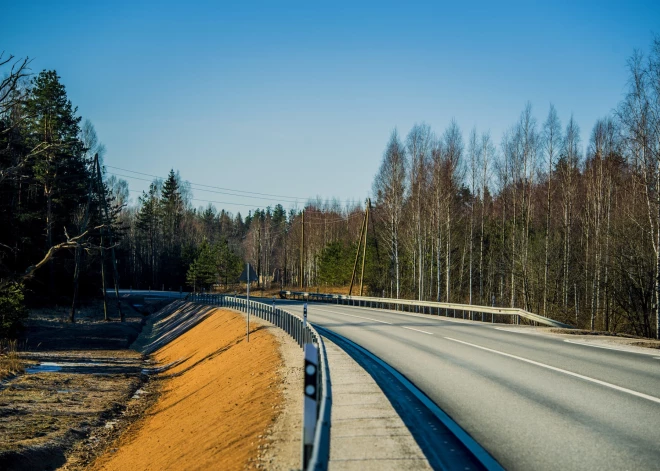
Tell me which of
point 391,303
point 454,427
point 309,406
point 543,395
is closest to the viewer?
point 309,406

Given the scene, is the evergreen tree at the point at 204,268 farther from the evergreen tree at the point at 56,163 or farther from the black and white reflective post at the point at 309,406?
the black and white reflective post at the point at 309,406

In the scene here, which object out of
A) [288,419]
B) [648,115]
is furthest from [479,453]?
[648,115]

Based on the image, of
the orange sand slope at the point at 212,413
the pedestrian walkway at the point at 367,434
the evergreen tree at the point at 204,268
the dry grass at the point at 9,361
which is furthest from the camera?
the evergreen tree at the point at 204,268

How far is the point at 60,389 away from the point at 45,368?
4246 millimetres

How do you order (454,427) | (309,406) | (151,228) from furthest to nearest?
1. (151,228)
2. (454,427)
3. (309,406)

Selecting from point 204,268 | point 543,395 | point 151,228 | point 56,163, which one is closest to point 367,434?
point 543,395

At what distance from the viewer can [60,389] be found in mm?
19297

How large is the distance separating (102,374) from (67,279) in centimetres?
3055

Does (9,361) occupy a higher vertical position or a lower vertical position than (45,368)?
higher

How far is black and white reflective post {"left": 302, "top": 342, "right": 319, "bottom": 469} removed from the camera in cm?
437

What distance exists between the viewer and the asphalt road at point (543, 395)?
5.80 meters

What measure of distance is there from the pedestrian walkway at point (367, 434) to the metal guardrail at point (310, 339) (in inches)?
17.0

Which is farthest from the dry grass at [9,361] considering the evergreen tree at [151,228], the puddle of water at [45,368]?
the evergreen tree at [151,228]

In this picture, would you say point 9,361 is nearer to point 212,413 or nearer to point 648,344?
point 212,413
